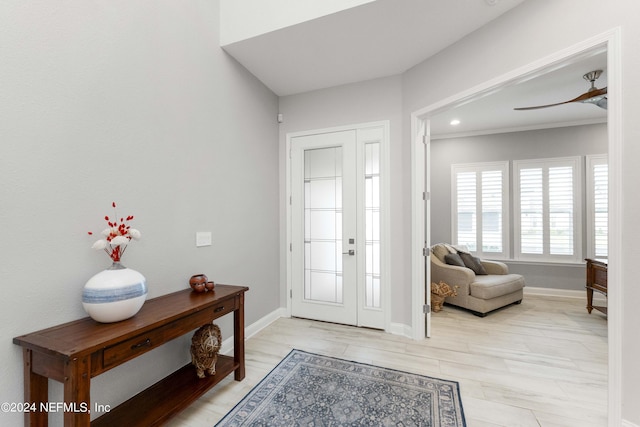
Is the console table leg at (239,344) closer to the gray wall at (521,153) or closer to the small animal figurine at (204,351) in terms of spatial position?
the small animal figurine at (204,351)

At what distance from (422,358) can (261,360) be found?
60.1 inches

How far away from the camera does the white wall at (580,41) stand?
158cm

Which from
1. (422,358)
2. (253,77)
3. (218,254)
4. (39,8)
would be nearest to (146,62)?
(39,8)

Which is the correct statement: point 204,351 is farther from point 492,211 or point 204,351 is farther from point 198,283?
point 492,211

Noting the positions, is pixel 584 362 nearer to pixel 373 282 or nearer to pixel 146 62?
pixel 373 282

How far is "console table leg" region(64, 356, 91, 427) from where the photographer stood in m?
1.19

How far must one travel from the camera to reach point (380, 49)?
2.80 m

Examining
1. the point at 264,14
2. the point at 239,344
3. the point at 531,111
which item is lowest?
the point at 239,344

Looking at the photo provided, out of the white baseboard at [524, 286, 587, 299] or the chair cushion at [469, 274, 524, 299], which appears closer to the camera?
the chair cushion at [469, 274, 524, 299]

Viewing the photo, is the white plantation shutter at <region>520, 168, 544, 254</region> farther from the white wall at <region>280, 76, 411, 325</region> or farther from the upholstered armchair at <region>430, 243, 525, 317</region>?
the white wall at <region>280, 76, 411, 325</region>

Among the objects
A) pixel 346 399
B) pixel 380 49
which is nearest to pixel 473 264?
pixel 346 399

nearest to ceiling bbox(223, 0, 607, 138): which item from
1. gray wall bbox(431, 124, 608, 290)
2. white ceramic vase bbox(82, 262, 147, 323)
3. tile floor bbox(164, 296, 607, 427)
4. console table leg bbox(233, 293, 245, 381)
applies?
gray wall bbox(431, 124, 608, 290)

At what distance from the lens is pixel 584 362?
2646mm

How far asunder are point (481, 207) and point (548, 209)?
3.31ft
